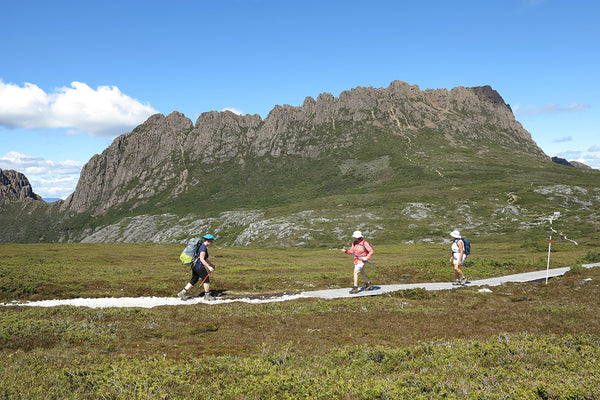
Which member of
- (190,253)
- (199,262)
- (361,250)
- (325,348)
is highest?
(361,250)

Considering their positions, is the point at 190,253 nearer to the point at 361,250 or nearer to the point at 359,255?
the point at 359,255

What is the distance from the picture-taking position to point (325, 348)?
41.4 ft

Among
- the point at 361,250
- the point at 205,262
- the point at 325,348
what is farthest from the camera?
the point at 361,250

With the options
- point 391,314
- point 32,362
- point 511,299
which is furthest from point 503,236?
point 32,362

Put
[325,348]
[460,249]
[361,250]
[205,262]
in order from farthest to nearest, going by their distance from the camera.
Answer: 1. [460,249]
2. [361,250]
3. [205,262]
4. [325,348]

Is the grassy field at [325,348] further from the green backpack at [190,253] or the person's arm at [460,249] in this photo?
the green backpack at [190,253]

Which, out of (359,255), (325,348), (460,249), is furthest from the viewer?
(460,249)

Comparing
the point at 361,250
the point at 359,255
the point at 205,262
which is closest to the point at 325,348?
the point at 359,255

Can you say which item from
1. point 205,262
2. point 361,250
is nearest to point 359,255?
point 361,250

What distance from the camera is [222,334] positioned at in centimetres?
1499

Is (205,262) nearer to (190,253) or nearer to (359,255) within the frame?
(190,253)

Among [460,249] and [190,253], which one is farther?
[460,249]

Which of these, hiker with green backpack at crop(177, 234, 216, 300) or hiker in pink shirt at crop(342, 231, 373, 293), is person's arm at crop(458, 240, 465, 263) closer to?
hiker in pink shirt at crop(342, 231, 373, 293)

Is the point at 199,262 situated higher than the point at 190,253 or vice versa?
the point at 190,253
